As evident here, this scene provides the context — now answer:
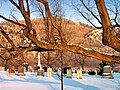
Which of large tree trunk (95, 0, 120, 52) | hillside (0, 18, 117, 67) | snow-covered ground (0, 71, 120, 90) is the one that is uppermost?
hillside (0, 18, 117, 67)

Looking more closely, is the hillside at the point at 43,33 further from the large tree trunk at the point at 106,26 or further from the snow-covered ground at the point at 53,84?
the snow-covered ground at the point at 53,84

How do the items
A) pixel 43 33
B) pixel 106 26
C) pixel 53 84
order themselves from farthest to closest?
pixel 43 33, pixel 53 84, pixel 106 26

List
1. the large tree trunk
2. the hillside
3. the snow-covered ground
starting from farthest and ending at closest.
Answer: the snow-covered ground → the hillside → the large tree trunk

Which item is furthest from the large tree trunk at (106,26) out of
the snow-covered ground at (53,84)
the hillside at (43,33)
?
the snow-covered ground at (53,84)

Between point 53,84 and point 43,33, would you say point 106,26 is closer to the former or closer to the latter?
point 53,84

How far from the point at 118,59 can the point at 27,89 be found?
7861 mm

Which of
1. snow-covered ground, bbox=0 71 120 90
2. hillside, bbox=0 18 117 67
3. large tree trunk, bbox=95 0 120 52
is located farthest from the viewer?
snow-covered ground, bbox=0 71 120 90

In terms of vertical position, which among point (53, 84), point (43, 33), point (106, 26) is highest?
point (43, 33)

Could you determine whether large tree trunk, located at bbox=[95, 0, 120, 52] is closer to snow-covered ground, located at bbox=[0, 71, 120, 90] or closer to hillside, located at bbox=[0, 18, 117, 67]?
hillside, located at bbox=[0, 18, 117, 67]

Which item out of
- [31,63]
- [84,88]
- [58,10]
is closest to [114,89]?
[84,88]

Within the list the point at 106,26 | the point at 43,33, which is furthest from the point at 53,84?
the point at 106,26

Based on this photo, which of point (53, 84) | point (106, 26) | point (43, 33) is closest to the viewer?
point (106, 26)

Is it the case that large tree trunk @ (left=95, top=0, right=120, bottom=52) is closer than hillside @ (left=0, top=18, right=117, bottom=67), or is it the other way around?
large tree trunk @ (left=95, top=0, right=120, bottom=52)

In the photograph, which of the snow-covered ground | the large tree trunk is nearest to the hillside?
the large tree trunk
